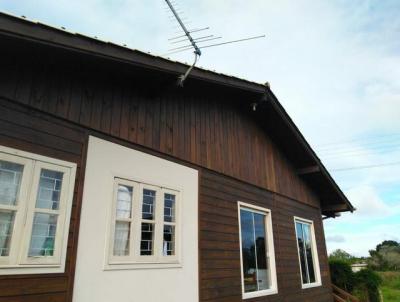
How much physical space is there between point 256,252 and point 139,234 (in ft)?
10.4

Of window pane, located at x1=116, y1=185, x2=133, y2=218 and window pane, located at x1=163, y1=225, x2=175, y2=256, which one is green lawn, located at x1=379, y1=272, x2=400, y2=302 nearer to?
window pane, located at x1=163, y1=225, x2=175, y2=256

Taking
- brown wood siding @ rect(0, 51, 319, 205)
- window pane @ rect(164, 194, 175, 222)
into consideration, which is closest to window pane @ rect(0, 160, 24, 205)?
brown wood siding @ rect(0, 51, 319, 205)

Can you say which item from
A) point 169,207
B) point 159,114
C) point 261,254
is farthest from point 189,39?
point 261,254

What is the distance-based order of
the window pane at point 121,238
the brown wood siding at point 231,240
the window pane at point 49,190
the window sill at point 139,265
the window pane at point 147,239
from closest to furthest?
the window pane at point 49,190 → the window sill at point 139,265 → the window pane at point 121,238 → the window pane at point 147,239 → the brown wood siding at point 231,240

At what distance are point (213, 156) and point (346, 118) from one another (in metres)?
12.0

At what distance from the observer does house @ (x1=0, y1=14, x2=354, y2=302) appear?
3385 millimetres

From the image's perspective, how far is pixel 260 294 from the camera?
633 cm

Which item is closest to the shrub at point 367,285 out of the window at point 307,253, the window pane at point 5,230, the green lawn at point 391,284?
the window at point 307,253

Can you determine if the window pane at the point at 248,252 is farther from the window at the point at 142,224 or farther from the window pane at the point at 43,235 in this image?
the window pane at the point at 43,235

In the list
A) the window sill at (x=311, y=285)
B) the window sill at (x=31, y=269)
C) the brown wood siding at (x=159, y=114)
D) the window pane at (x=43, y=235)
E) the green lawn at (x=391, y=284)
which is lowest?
the green lawn at (x=391, y=284)

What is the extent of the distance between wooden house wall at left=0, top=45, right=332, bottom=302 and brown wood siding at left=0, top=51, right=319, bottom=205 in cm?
1

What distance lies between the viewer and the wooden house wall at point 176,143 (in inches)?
139

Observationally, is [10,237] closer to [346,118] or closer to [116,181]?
[116,181]

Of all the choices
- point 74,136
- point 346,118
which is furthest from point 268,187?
point 346,118
